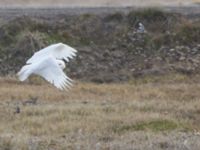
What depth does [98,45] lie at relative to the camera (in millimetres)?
26188

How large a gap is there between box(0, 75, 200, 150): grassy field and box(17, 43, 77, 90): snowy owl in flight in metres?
0.74

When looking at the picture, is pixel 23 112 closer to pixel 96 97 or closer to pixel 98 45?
pixel 96 97

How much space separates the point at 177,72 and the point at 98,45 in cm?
361

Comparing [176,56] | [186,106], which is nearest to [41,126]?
[186,106]

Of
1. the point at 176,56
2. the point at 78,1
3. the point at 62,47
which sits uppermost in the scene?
the point at 62,47

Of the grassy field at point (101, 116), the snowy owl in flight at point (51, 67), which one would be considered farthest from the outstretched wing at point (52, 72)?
the grassy field at point (101, 116)

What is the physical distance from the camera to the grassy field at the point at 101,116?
10047mm

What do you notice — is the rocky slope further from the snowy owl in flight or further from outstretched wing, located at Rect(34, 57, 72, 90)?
outstretched wing, located at Rect(34, 57, 72, 90)

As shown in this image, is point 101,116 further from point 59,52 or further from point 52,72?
point 52,72

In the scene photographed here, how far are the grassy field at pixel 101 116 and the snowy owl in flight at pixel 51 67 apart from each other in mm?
742

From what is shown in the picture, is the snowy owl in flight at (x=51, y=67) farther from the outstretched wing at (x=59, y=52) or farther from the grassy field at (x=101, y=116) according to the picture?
the grassy field at (x=101, y=116)

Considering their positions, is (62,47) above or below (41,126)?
above

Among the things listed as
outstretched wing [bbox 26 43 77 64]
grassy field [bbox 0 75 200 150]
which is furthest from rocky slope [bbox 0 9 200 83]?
outstretched wing [bbox 26 43 77 64]

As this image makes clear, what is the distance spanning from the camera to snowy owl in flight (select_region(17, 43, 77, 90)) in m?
12.0
